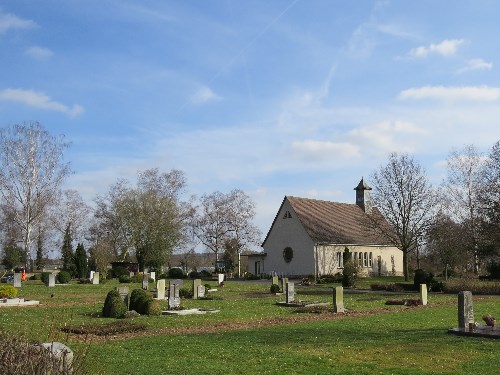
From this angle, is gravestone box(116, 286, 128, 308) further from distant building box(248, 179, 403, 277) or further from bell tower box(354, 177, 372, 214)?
bell tower box(354, 177, 372, 214)

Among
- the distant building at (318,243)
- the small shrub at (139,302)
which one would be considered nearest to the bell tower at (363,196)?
the distant building at (318,243)

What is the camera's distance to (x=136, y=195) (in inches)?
2549

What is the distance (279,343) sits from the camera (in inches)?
551

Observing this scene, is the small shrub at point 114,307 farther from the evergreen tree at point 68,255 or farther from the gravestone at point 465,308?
the evergreen tree at point 68,255

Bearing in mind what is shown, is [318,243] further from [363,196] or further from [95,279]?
[95,279]

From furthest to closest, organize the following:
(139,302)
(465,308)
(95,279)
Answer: (95,279)
(139,302)
(465,308)

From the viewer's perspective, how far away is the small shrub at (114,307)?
20.3m

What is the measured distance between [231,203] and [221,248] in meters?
6.11

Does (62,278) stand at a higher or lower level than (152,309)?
higher

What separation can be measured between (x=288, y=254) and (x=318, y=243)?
4.28 metres

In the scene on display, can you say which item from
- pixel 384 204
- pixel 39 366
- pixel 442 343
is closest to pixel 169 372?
pixel 39 366

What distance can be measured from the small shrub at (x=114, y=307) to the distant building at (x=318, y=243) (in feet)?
119

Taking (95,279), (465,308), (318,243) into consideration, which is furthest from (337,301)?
(318,243)

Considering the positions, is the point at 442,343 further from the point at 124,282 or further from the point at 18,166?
the point at 18,166
